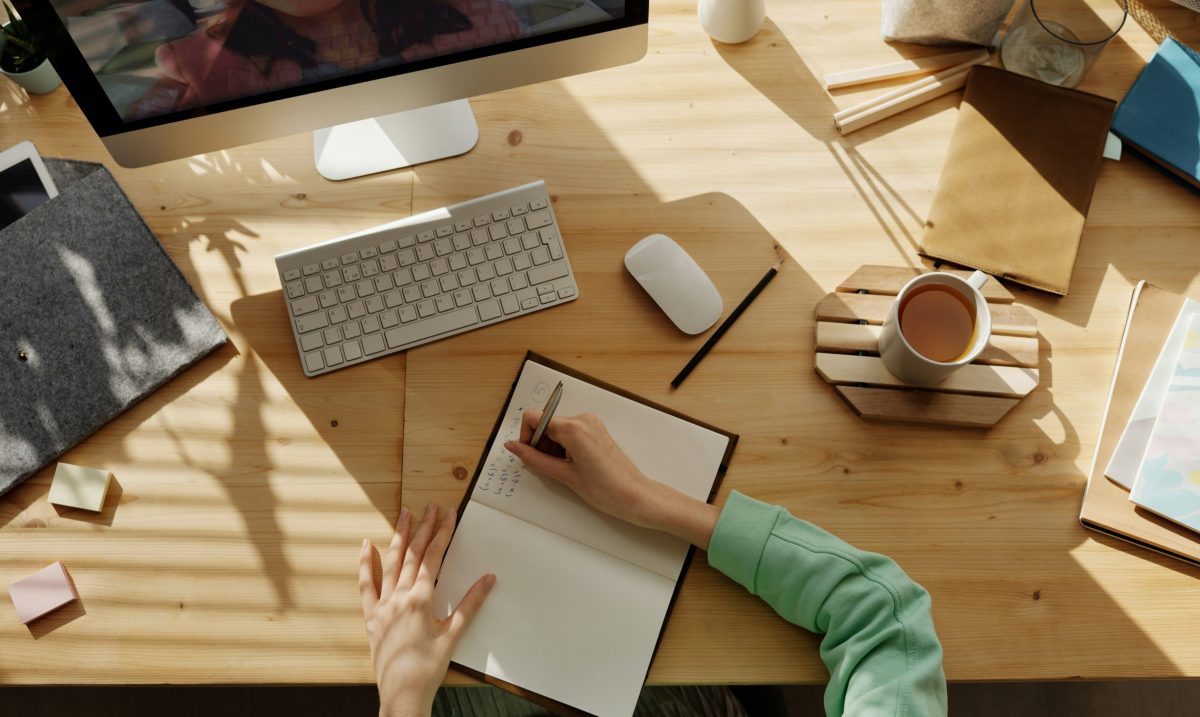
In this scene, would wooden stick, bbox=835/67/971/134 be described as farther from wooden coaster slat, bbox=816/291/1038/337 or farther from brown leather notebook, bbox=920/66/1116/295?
wooden coaster slat, bbox=816/291/1038/337

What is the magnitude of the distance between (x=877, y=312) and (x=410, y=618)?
0.54 metres

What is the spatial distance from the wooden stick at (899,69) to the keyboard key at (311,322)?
24.3 inches

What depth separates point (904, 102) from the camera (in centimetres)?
89

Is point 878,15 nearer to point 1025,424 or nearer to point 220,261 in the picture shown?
point 1025,424

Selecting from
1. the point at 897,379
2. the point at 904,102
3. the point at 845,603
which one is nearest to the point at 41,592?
the point at 845,603

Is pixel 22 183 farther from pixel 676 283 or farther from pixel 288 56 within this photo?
pixel 676 283

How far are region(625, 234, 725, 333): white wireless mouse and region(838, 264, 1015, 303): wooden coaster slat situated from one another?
0.47 ft

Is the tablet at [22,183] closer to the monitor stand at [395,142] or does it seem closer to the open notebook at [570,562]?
the monitor stand at [395,142]

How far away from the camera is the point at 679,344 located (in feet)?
2.67

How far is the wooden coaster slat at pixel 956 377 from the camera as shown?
30.6 inches

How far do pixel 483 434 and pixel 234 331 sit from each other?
0.29 meters

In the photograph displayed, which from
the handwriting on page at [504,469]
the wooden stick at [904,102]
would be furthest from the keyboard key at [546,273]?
the wooden stick at [904,102]

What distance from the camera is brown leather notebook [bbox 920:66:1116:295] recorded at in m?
0.82

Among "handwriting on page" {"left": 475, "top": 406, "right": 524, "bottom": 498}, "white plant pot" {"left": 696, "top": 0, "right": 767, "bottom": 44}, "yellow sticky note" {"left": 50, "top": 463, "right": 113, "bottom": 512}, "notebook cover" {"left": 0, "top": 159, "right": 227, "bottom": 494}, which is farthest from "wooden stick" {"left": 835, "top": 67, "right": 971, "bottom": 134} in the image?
"yellow sticky note" {"left": 50, "top": 463, "right": 113, "bottom": 512}
